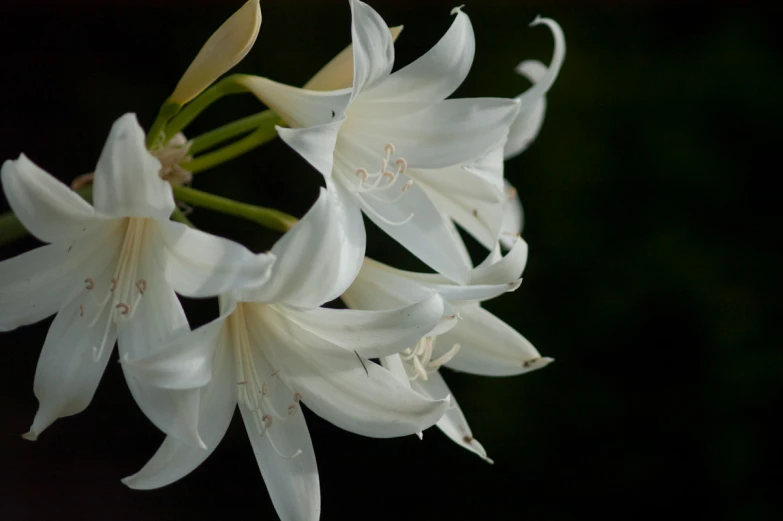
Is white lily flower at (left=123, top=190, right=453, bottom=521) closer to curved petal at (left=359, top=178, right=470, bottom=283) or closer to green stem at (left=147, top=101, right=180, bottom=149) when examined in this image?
curved petal at (left=359, top=178, right=470, bottom=283)

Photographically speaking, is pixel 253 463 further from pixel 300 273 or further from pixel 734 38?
pixel 734 38

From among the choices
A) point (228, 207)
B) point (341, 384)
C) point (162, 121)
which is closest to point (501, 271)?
point (341, 384)

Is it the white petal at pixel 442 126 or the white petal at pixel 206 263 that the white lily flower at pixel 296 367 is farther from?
the white petal at pixel 442 126

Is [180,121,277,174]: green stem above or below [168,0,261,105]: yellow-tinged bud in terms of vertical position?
below

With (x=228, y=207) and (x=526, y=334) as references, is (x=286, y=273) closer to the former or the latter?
(x=228, y=207)

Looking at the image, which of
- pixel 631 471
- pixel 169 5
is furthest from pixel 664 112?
pixel 169 5

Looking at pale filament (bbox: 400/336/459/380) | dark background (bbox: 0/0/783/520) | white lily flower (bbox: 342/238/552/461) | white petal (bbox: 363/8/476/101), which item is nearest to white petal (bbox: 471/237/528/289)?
white lily flower (bbox: 342/238/552/461)

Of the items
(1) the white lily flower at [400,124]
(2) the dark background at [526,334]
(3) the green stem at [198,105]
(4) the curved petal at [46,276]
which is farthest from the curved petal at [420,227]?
(2) the dark background at [526,334]
